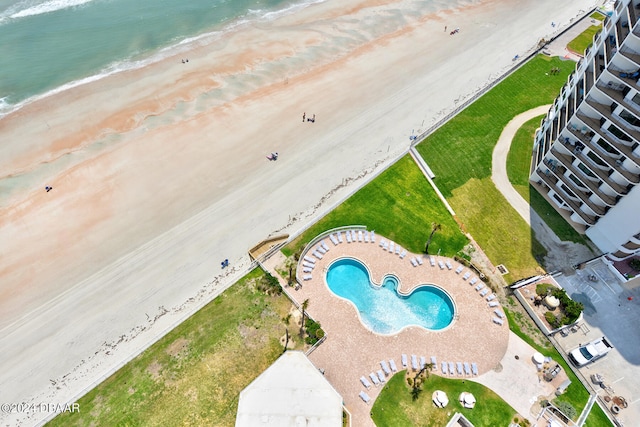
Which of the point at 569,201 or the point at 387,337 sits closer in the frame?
the point at 387,337

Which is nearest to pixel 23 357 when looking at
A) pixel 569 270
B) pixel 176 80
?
pixel 176 80

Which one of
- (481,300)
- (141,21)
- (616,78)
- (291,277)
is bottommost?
(481,300)

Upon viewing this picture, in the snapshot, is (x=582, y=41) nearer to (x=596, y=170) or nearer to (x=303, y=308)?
(x=596, y=170)

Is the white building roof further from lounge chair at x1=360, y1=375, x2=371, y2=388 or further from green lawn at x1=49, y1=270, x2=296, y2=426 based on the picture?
lounge chair at x1=360, y1=375, x2=371, y2=388

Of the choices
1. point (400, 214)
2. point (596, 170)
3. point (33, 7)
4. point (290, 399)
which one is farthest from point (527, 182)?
point (33, 7)

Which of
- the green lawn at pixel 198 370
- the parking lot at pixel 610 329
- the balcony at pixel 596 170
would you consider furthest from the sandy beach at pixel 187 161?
the parking lot at pixel 610 329

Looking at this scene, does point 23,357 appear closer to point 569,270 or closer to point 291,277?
point 291,277
